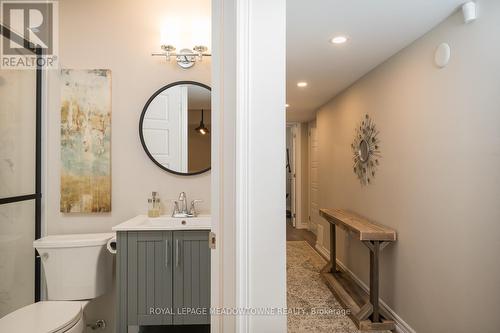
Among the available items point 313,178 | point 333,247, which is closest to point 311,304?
point 333,247

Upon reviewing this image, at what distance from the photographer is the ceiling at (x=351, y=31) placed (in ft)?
5.50

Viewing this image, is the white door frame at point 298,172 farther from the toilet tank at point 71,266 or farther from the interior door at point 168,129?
the toilet tank at point 71,266

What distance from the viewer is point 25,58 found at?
199cm

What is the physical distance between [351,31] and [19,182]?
2520 millimetres

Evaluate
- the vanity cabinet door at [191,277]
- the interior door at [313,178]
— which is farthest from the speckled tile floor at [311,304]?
the interior door at [313,178]

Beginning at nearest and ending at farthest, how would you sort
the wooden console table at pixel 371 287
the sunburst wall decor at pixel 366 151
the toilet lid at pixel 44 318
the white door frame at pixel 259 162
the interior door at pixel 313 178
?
the white door frame at pixel 259 162, the toilet lid at pixel 44 318, the wooden console table at pixel 371 287, the sunburst wall decor at pixel 366 151, the interior door at pixel 313 178

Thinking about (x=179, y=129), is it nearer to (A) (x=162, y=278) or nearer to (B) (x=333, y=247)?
(A) (x=162, y=278)

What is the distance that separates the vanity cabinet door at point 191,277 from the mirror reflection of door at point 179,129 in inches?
21.6

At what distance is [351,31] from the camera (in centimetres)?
198

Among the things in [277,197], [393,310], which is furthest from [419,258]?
[277,197]

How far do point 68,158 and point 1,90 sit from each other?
57 centimetres

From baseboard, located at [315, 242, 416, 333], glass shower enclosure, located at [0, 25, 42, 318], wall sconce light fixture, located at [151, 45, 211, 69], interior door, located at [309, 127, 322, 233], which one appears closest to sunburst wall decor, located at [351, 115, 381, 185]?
baseboard, located at [315, 242, 416, 333]

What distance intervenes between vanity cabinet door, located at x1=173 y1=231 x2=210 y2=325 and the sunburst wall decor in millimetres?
1914

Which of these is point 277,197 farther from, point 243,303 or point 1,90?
point 1,90
